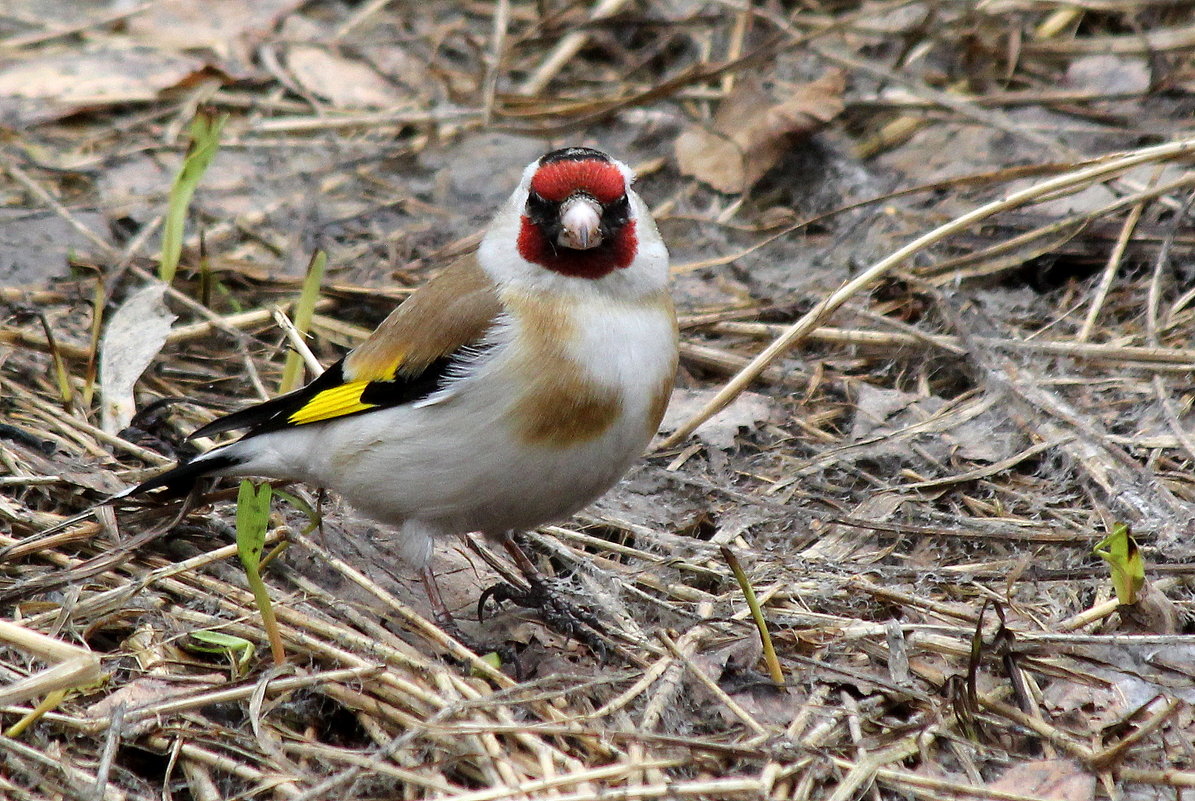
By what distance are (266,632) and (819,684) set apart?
1.28m

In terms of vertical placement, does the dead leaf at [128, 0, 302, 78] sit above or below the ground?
above

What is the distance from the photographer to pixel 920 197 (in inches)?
215

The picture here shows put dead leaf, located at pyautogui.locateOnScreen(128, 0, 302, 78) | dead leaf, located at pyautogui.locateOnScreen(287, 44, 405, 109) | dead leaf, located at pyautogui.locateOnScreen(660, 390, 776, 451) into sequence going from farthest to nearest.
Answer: dead leaf, located at pyautogui.locateOnScreen(128, 0, 302, 78)
dead leaf, located at pyautogui.locateOnScreen(287, 44, 405, 109)
dead leaf, located at pyautogui.locateOnScreen(660, 390, 776, 451)

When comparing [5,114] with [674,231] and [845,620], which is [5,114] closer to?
[674,231]

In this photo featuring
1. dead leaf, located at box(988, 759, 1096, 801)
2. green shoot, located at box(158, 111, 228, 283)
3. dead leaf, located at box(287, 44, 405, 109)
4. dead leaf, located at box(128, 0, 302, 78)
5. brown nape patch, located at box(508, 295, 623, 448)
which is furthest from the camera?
dead leaf, located at box(128, 0, 302, 78)

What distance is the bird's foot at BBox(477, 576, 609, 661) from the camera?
3.45 m

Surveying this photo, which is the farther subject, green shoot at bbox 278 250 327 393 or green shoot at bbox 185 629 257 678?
green shoot at bbox 278 250 327 393

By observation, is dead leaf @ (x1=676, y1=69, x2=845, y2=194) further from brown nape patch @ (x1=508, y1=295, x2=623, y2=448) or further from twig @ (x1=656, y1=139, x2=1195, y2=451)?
brown nape patch @ (x1=508, y1=295, x2=623, y2=448)

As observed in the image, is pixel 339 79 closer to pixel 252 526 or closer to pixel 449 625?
pixel 449 625

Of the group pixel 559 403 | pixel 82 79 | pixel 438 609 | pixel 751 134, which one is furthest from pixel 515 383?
pixel 82 79

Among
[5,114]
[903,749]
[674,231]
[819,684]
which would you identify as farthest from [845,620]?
[5,114]

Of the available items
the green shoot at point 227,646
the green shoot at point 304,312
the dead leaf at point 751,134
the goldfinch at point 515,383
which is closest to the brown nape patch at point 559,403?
the goldfinch at point 515,383

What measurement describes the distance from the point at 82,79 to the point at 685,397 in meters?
3.37

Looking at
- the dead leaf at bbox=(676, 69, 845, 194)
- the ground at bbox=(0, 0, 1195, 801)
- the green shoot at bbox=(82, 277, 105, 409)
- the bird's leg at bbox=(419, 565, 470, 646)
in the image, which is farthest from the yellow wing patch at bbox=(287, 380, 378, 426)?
the dead leaf at bbox=(676, 69, 845, 194)
